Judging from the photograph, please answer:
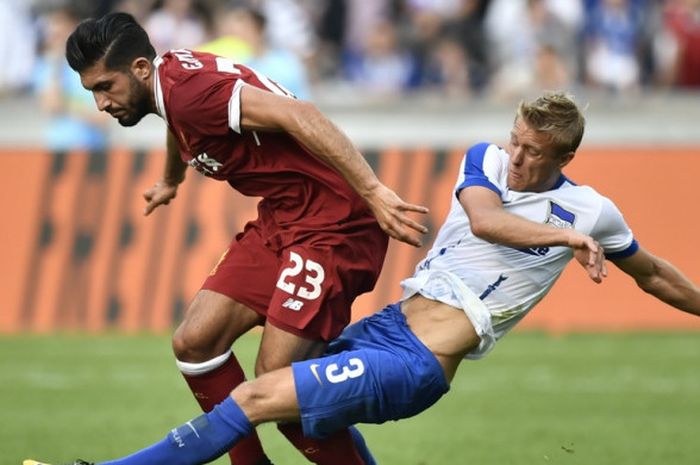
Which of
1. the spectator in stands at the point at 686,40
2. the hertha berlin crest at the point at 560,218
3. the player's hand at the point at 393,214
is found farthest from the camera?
the spectator in stands at the point at 686,40

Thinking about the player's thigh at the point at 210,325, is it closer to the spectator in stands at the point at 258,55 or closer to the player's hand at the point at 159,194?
the player's hand at the point at 159,194

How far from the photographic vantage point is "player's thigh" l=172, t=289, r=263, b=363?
24.6ft

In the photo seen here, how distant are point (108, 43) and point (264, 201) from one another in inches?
44.1

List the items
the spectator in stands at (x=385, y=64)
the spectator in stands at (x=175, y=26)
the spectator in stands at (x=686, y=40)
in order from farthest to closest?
the spectator in stands at (x=385, y=64) → the spectator in stands at (x=175, y=26) → the spectator in stands at (x=686, y=40)

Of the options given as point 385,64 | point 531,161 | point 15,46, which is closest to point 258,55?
point 385,64

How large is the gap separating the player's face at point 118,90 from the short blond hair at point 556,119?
1783 mm

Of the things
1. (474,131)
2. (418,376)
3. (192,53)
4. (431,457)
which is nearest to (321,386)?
(418,376)

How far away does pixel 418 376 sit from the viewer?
7.02m

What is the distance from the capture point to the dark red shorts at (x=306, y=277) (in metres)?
7.29

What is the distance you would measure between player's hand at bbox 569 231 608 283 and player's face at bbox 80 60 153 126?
2.16 meters

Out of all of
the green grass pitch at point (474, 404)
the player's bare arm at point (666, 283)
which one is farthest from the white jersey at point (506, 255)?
the green grass pitch at point (474, 404)

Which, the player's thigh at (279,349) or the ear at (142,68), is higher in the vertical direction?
the ear at (142,68)

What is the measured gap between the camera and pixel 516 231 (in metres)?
6.84

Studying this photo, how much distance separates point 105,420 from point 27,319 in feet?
14.3
